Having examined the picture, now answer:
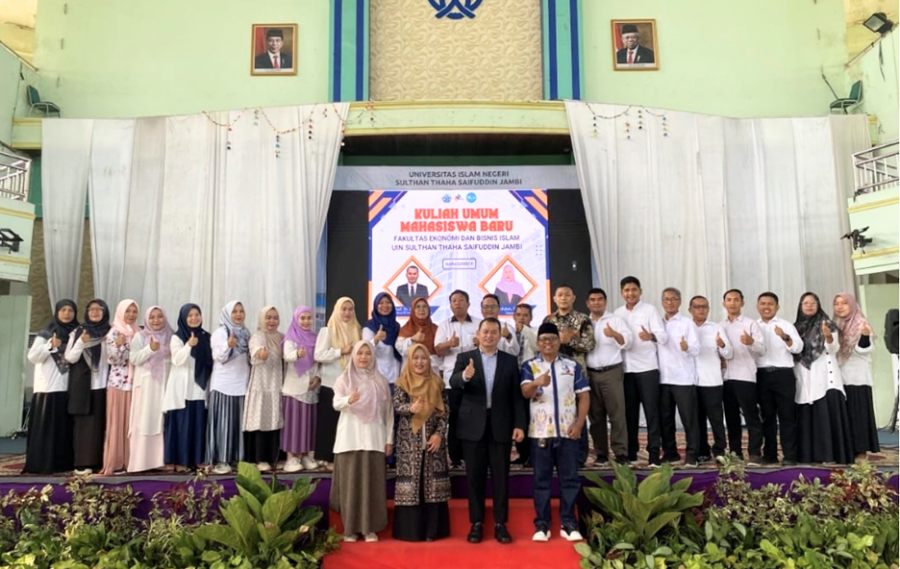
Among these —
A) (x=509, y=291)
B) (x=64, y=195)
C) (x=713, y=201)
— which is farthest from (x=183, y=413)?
(x=713, y=201)

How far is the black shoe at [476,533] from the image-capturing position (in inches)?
124

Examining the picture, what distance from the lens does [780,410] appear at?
393cm

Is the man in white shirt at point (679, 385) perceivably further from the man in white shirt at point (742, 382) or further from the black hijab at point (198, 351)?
the black hijab at point (198, 351)

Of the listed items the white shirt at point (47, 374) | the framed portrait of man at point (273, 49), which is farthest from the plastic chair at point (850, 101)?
the white shirt at point (47, 374)

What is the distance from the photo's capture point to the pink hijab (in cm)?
328

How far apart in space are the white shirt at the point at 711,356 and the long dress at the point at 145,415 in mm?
3188

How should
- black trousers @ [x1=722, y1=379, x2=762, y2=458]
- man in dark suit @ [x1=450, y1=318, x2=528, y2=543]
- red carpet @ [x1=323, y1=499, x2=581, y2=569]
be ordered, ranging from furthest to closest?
black trousers @ [x1=722, y1=379, x2=762, y2=458] < man in dark suit @ [x1=450, y1=318, x2=528, y2=543] < red carpet @ [x1=323, y1=499, x2=581, y2=569]

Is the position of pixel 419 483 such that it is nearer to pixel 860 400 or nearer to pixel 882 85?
pixel 860 400

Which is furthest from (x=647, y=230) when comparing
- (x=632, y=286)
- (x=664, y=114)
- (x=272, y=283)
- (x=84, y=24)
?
(x=84, y=24)

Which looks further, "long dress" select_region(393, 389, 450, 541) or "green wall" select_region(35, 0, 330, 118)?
"green wall" select_region(35, 0, 330, 118)

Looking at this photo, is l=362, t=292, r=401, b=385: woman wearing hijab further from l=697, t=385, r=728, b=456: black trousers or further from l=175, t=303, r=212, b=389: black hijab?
l=697, t=385, r=728, b=456: black trousers

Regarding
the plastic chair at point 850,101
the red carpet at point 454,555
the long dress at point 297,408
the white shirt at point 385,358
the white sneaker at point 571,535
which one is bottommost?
the red carpet at point 454,555

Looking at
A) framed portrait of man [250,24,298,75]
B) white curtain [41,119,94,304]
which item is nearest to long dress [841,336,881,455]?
framed portrait of man [250,24,298,75]

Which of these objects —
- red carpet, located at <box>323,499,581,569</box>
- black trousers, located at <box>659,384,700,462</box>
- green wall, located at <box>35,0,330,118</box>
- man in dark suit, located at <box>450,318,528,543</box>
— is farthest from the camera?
green wall, located at <box>35,0,330,118</box>
